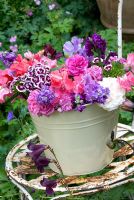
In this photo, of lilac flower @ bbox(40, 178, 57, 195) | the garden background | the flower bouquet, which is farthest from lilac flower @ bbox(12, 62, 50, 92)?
the garden background

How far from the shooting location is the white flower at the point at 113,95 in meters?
1.45

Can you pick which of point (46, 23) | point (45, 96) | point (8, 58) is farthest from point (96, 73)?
point (46, 23)

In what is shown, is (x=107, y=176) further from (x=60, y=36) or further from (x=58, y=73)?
(x=60, y=36)

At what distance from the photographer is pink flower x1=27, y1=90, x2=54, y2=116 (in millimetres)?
1463

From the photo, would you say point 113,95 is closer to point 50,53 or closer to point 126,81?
point 126,81

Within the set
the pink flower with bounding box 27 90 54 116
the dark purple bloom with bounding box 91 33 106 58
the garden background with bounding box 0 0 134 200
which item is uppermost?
the dark purple bloom with bounding box 91 33 106 58

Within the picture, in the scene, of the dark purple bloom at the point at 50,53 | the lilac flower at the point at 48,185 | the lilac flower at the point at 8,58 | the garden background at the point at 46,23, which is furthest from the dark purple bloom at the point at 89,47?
the garden background at the point at 46,23

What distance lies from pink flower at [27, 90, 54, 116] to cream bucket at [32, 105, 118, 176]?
36 mm

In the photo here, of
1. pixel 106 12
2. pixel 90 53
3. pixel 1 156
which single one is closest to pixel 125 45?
pixel 106 12

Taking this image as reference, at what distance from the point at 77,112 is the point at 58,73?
12 centimetres

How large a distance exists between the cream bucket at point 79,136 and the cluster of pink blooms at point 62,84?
5 centimetres

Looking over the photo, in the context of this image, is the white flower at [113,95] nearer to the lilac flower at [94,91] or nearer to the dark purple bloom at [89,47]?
the lilac flower at [94,91]

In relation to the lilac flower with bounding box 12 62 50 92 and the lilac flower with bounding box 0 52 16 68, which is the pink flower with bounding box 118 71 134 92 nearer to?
the lilac flower with bounding box 12 62 50 92

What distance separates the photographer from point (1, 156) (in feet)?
8.20
